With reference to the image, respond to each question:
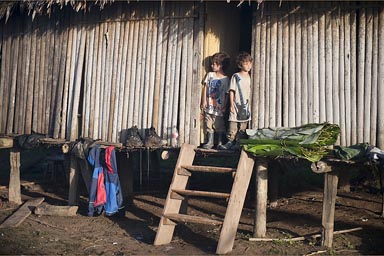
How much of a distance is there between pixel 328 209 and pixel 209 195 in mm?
1489

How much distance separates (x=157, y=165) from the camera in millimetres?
12602

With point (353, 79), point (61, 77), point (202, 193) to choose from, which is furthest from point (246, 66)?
point (61, 77)

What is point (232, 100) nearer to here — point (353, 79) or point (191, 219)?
point (353, 79)

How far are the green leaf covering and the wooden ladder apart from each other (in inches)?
9.1

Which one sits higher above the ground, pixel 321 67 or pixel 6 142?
pixel 321 67

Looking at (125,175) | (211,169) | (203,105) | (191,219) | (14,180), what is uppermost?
(203,105)

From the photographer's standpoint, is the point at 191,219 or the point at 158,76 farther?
the point at 158,76

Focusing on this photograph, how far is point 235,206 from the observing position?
23.3 ft

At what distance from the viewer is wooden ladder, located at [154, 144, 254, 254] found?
6.96m

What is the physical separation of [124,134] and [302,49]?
3.02 meters

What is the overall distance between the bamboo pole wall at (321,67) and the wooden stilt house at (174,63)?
13 mm

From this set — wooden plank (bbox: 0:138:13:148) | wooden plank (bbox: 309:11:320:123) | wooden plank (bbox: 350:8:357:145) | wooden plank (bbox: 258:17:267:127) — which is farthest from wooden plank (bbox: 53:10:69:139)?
wooden plank (bbox: 350:8:357:145)

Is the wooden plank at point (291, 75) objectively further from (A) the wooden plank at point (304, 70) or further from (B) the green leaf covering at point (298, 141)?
(B) the green leaf covering at point (298, 141)

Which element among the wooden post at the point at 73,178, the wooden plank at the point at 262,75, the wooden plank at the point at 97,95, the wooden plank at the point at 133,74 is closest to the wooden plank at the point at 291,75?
the wooden plank at the point at 262,75
